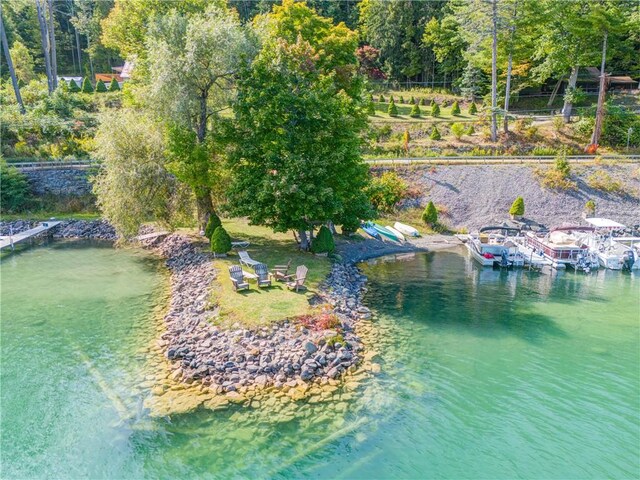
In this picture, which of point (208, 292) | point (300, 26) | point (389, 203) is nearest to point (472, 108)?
point (389, 203)

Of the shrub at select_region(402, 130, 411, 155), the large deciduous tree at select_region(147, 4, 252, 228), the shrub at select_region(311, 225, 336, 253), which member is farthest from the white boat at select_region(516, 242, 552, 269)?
the large deciduous tree at select_region(147, 4, 252, 228)

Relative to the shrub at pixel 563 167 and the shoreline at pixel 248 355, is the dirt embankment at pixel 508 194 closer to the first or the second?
the shrub at pixel 563 167

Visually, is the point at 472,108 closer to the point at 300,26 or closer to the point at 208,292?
the point at 300,26

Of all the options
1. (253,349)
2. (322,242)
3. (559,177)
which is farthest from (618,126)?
(253,349)

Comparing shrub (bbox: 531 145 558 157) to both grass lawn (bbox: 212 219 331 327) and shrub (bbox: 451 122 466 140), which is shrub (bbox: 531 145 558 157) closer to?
shrub (bbox: 451 122 466 140)

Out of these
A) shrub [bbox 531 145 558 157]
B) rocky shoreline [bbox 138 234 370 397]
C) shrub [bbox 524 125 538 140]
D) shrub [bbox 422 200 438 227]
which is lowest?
rocky shoreline [bbox 138 234 370 397]

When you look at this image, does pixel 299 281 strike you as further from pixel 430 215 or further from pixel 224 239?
pixel 430 215

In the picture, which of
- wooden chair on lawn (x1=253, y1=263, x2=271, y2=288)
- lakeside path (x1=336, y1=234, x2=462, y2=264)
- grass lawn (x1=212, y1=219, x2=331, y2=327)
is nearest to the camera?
grass lawn (x1=212, y1=219, x2=331, y2=327)
